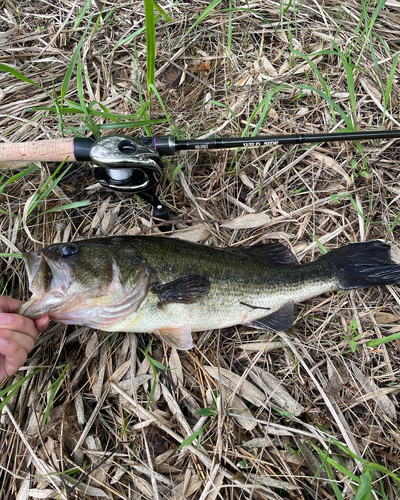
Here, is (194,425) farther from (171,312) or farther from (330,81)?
(330,81)

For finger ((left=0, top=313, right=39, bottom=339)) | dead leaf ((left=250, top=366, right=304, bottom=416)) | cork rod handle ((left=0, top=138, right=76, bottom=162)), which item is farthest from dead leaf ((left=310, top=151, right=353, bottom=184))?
finger ((left=0, top=313, right=39, bottom=339))

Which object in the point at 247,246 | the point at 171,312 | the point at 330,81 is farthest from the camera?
the point at 330,81

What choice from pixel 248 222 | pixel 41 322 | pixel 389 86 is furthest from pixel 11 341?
pixel 389 86

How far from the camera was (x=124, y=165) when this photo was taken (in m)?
2.50

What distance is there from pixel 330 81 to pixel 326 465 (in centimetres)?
347

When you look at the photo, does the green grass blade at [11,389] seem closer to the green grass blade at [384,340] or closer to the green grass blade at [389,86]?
the green grass blade at [384,340]

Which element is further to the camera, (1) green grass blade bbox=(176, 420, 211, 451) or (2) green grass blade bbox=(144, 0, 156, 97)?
(1) green grass blade bbox=(176, 420, 211, 451)

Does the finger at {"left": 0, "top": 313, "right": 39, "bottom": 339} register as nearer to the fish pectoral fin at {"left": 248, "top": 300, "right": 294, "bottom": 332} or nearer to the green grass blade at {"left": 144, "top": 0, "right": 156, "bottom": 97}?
the fish pectoral fin at {"left": 248, "top": 300, "right": 294, "bottom": 332}

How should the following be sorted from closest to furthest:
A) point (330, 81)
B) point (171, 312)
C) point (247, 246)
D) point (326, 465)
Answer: point (326, 465) → point (171, 312) → point (247, 246) → point (330, 81)

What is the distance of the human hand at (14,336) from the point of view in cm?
230

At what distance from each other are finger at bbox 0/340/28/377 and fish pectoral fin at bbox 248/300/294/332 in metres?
1.75

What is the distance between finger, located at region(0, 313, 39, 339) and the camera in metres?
2.28

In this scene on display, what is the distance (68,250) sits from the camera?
2451 millimetres

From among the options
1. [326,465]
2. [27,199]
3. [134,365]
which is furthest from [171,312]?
[27,199]
